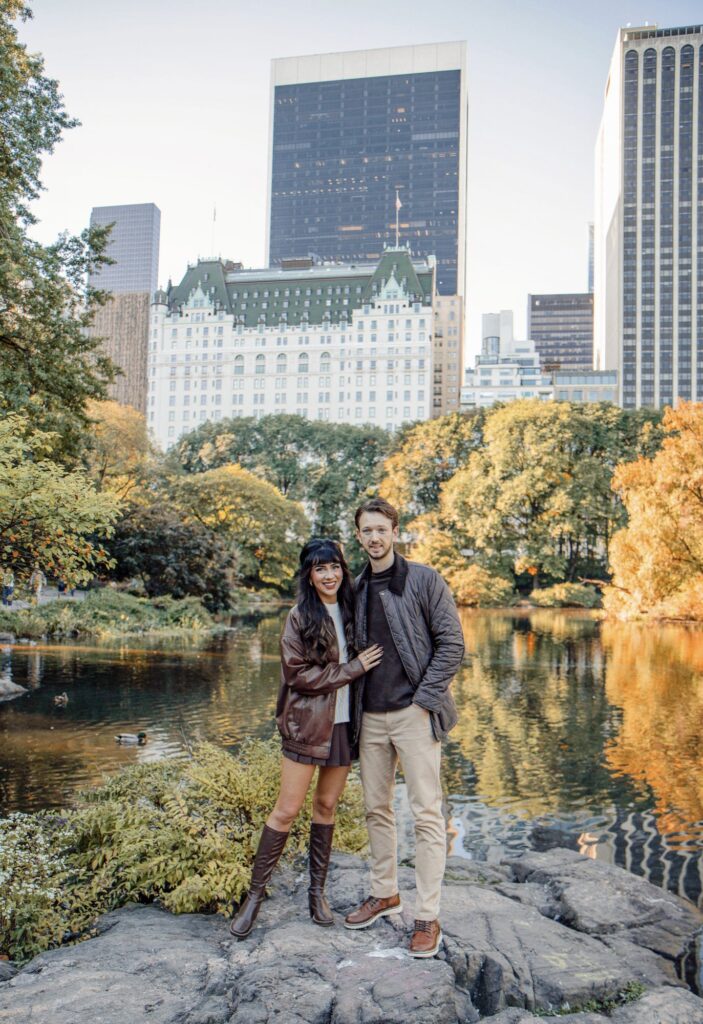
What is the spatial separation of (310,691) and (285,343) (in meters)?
116

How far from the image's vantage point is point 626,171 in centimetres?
13750

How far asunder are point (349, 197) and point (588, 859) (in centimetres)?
18933

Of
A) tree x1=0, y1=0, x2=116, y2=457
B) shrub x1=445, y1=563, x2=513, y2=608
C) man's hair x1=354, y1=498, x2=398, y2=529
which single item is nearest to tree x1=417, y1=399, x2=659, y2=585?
shrub x1=445, y1=563, x2=513, y2=608

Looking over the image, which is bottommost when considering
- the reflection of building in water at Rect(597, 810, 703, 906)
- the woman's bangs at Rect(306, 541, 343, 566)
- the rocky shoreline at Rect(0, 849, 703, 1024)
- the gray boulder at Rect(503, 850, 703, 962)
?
the reflection of building in water at Rect(597, 810, 703, 906)

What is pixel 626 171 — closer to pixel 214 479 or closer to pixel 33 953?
pixel 214 479

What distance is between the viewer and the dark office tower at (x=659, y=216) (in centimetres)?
13400

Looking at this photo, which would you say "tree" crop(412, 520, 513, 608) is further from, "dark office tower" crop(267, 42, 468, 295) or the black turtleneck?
"dark office tower" crop(267, 42, 468, 295)

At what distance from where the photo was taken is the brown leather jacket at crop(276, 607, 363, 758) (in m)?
4.23

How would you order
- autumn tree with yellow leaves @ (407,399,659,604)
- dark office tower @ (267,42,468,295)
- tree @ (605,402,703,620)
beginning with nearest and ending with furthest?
1. tree @ (605,402,703,620)
2. autumn tree with yellow leaves @ (407,399,659,604)
3. dark office tower @ (267,42,468,295)

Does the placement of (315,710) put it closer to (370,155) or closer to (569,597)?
(569,597)

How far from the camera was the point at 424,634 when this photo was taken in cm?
435

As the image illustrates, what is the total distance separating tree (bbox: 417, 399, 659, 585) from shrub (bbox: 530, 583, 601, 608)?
5.86ft

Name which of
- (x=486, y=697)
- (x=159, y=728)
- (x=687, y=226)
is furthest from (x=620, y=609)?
(x=687, y=226)

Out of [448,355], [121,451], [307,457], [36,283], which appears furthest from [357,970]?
[448,355]
